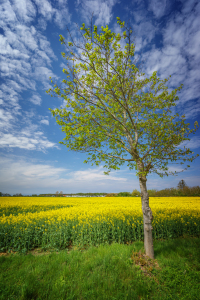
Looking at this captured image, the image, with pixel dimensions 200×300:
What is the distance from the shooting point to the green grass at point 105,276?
3.79 meters

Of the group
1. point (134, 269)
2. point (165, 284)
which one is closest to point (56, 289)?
point (134, 269)

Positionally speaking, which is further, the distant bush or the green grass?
the distant bush

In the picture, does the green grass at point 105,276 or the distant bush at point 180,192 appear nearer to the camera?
the green grass at point 105,276

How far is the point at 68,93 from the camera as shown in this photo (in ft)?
21.6

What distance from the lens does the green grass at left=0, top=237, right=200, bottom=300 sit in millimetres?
3791

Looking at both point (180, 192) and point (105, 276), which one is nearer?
point (105, 276)

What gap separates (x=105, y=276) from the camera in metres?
4.46

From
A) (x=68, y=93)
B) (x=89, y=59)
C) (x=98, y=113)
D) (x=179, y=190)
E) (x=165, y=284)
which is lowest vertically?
(x=165, y=284)

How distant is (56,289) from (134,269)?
2630mm

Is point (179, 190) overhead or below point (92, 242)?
overhead

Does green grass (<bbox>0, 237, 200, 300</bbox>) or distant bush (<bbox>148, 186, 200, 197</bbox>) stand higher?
distant bush (<bbox>148, 186, 200, 197</bbox>)

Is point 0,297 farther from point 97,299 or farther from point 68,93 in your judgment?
point 68,93

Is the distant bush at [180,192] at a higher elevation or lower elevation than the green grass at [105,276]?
higher

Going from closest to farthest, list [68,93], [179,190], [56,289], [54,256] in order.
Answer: [56,289]
[54,256]
[68,93]
[179,190]
